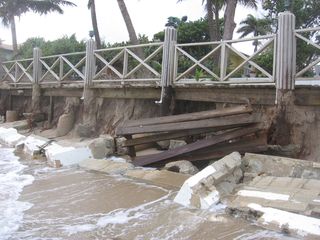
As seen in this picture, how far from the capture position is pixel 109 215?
22.3 ft

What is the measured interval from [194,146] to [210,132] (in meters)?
0.56

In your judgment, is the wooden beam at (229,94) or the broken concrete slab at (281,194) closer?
the broken concrete slab at (281,194)

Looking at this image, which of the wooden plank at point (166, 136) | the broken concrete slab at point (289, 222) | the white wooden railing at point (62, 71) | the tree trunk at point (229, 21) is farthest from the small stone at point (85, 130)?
the broken concrete slab at point (289, 222)

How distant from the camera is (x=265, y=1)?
23281mm

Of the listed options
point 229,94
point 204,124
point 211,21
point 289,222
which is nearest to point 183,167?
point 204,124

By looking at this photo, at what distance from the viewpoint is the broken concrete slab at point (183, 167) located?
916 centimetres

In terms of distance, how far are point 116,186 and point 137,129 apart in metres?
1.97

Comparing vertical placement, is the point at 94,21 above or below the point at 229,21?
above

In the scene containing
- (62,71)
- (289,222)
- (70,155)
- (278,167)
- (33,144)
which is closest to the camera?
(289,222)

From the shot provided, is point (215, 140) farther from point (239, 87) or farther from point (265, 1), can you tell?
point (265, 1)

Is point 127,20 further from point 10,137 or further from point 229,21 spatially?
point 10,137

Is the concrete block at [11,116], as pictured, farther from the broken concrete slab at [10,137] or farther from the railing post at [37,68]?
the railing post at [37,68]

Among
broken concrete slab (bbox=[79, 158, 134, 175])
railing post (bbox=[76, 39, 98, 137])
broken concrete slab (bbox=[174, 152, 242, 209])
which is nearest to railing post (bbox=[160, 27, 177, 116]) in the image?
broken concrete slab (bbox=[79, 158, 134, 175])

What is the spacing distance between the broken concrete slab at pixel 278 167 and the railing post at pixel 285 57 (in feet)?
4.58
